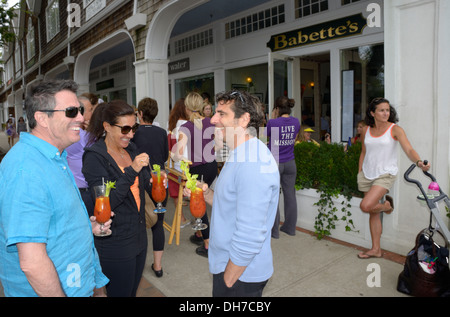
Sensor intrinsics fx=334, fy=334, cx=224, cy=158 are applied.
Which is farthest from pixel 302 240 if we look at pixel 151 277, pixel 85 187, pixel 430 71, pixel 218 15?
pixel 218 15

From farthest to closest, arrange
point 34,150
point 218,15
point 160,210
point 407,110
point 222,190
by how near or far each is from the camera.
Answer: point 218,15 → point 407,110 → point 160,210 → point 222,190 → point 34,150

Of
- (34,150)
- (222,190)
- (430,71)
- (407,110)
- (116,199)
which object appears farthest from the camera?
(407,110)

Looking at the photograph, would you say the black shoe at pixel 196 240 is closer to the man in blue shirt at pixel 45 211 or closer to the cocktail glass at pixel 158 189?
the cocktail glass at pixel 158 189

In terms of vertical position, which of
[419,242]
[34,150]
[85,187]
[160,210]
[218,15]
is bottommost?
[419,242]

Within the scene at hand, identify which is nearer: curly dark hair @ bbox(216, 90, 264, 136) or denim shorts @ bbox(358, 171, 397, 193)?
curly dark hair @ bbox(216, 90, 264, 136)

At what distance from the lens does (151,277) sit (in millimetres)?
3906

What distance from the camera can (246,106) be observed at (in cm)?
199

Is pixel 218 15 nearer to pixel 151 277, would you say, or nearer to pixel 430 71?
pixel 430 71

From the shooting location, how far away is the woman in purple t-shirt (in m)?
4.92

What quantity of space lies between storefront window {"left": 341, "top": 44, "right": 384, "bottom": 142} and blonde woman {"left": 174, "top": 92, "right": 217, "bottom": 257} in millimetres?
4579

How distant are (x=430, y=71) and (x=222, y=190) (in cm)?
320

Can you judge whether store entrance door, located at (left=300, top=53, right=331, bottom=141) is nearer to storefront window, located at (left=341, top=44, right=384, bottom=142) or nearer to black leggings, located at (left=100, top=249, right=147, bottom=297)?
storefront window, located at (left=341, top=44, right=384, bottom=142)

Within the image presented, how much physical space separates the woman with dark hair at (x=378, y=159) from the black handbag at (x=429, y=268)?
2.76 ft

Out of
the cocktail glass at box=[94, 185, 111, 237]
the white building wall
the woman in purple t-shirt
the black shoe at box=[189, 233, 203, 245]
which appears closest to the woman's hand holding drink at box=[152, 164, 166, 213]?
the cocktail glass at box=[94, 185, 111, 237]
